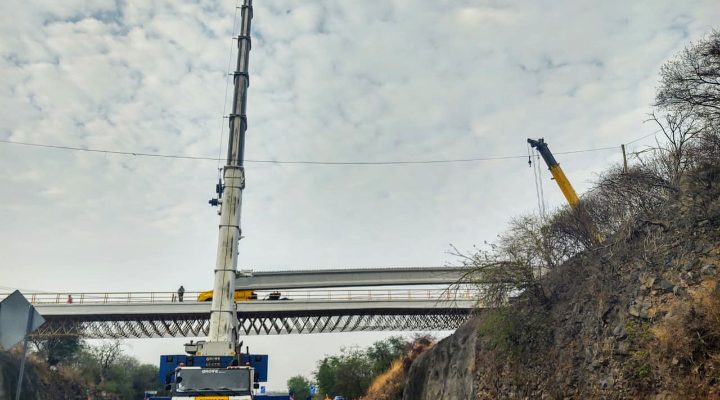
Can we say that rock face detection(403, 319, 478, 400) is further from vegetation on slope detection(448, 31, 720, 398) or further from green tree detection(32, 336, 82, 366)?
green tree detection(32, 336, 82, 366)

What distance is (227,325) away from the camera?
68.0ft

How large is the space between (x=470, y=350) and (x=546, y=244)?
6135 millimetres

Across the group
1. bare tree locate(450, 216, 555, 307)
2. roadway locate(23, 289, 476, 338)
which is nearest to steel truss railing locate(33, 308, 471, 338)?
roadway locate(23, 289, 476, 338)

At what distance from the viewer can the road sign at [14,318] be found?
1069cm

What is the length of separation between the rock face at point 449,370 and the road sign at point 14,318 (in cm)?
1662

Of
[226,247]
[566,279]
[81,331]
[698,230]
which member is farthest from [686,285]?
[81,331]

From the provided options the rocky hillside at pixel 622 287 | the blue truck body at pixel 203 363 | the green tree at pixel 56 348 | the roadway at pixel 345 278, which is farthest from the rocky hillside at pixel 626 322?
the green tree at pixel 56 348

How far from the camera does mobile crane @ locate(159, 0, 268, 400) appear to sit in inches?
Answer: 651

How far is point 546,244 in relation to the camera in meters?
21.1

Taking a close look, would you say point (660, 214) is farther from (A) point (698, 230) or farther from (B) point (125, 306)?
(B) point (125, 306)

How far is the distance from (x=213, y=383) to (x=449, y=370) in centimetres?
1308

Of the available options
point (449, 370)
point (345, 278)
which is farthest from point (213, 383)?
point (345, 278)

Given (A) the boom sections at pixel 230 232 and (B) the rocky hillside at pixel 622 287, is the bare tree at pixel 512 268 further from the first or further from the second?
(A) the boom sections at pixel 230 232

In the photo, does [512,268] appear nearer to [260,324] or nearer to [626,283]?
[626,283]
